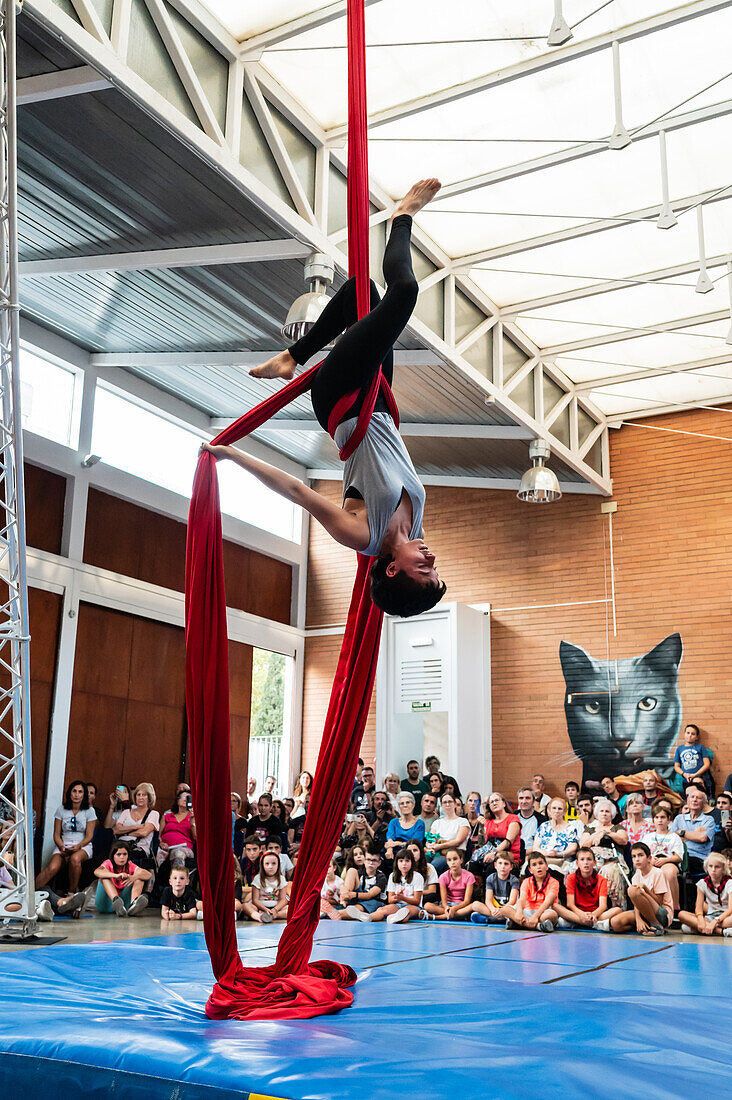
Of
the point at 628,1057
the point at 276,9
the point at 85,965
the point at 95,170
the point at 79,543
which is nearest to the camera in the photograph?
the point at 628,1057

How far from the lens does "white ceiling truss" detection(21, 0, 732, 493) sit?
5.48 metres

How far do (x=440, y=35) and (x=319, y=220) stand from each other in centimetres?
134

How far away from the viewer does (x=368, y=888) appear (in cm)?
775

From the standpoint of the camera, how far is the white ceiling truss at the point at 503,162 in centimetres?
548

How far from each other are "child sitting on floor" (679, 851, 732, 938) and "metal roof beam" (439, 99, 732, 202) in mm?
4899

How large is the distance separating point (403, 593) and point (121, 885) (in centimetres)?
613

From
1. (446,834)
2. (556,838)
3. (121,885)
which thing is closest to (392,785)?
(446,834)

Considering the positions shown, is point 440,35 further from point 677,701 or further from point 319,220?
point 677,701


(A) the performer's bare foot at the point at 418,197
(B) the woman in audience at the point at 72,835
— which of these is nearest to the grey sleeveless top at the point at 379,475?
(A) the performer's bare foot at the point at 418,197

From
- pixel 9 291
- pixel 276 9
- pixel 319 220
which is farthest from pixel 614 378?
pixel 9 291

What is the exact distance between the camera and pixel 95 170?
611cm

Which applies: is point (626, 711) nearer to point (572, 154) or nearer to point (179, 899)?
point (179, 899)

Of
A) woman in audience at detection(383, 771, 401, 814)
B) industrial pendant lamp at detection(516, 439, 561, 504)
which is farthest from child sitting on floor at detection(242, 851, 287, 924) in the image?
industrial pendant lamp at detection(516, 439, 561, 504)

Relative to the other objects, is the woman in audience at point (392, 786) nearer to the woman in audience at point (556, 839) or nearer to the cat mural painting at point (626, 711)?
the cat mural painting at point (626, 711)
